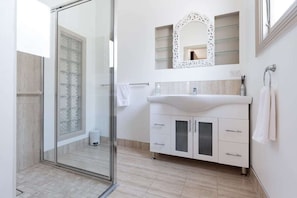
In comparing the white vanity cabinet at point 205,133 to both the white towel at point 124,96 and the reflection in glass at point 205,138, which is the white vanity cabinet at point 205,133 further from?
the white towel at point 124,96

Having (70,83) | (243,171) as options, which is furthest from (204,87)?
(70,83)

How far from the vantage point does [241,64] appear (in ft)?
6.44

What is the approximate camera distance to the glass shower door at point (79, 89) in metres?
1.83

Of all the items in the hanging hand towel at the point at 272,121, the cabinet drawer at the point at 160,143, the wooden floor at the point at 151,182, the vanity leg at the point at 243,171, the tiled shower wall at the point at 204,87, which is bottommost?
the wooden floor at the point at 151,182

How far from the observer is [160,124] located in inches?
80.6

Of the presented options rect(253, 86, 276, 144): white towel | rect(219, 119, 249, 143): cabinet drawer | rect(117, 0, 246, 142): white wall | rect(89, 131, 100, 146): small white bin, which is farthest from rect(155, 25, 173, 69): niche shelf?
rect(253, 86, 276, 144): white towel

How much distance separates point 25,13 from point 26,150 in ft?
4.68

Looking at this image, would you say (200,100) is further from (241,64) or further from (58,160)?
(58,160)

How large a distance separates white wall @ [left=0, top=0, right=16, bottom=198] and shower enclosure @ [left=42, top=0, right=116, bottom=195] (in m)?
0.99

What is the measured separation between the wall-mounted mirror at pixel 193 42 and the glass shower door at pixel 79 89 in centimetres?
102

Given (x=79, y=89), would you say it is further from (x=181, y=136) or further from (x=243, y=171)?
(x=243, y=171)

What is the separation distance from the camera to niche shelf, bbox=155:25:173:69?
2439 millimetres

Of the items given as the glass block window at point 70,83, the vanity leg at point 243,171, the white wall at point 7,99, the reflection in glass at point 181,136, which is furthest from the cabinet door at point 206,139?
the white wall at point 7,99

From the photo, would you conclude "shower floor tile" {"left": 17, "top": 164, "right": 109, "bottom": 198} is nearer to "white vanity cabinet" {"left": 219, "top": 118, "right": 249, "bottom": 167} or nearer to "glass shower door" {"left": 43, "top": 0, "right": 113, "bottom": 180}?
"glass shower door" {"left": 43, "top": 0, "right": 113, "bottom": 180}
